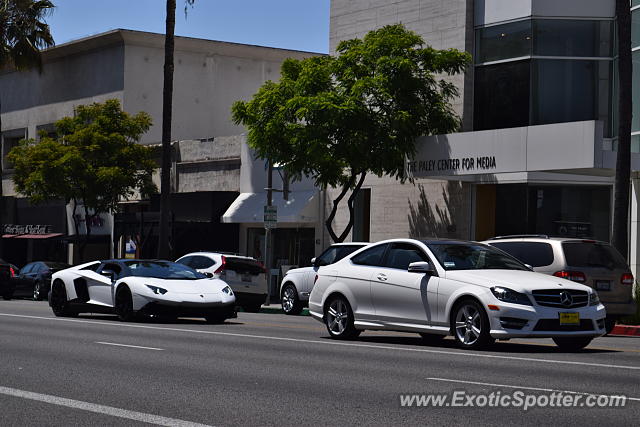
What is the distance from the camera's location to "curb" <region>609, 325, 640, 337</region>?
22.0 metres

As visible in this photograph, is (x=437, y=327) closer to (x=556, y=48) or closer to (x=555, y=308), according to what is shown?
(x=555, y=308)

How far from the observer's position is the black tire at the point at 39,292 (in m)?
37.9

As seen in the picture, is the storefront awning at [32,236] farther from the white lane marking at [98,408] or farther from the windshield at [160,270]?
the white lane marking at [98,408]

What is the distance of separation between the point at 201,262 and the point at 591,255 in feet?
40.3

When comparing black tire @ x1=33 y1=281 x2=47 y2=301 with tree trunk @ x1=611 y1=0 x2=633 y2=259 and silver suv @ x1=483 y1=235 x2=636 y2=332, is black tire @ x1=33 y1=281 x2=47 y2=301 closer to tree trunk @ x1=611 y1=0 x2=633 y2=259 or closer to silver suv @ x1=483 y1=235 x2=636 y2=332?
tree trunk @ x1=611 y1=0 x2=633 y2=259

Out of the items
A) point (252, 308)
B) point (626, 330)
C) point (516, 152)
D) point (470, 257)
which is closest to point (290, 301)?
point (252, 308)

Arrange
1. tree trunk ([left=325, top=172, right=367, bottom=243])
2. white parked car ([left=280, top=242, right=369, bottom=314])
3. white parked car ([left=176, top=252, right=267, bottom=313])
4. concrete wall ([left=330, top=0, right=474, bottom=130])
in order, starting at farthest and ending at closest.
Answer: concrete wall ([left=330, top=0, right=474, bottom=130]) < tree trunk ([left=325, top=172, right=367, bottom=243]) < white parked car ([left=176, top=252, right=267, bottom=313]) < white parked car ([left=280, top=242, right=369, bottom=314])

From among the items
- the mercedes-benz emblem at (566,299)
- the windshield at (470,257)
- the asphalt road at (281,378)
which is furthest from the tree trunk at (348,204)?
the mercedes-benz emblem at (566,299)

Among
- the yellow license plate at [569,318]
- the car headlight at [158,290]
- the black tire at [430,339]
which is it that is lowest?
the black tire at [430,339]

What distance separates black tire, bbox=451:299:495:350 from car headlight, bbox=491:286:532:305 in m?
0.31

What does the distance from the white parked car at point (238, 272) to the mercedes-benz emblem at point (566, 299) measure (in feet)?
48.6

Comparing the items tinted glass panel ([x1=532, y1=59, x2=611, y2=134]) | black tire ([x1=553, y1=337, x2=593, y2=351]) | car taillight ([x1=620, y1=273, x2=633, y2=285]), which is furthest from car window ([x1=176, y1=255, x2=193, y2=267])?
black tire ([x1=553, y1=337, x2=593, y2=351])

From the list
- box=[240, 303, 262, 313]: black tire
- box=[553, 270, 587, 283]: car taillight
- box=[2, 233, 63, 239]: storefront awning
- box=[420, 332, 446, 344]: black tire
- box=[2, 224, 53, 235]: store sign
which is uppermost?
box=[2, 224, 53, 235]: store sign

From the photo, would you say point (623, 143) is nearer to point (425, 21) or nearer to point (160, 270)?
point (160, 270)
